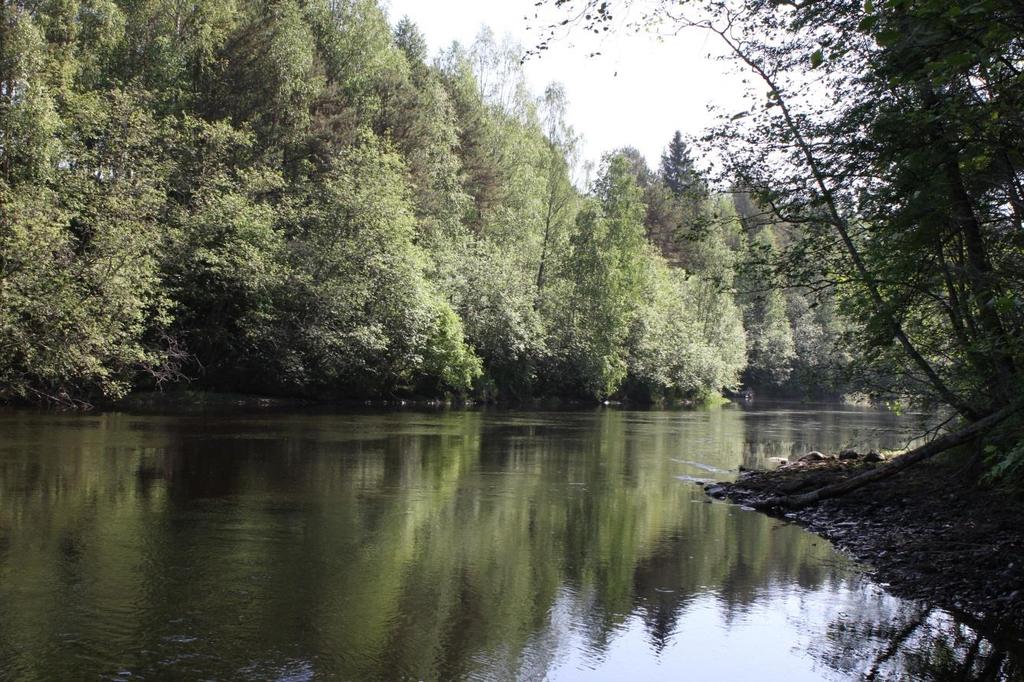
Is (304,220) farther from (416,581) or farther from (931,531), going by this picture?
(931,531)

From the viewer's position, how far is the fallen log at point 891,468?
13225 millimetres

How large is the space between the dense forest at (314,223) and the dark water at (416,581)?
18.3 ft

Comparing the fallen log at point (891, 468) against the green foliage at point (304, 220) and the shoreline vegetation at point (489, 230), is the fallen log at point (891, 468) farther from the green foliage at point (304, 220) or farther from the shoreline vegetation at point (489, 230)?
the green foliage at point (304, 220)

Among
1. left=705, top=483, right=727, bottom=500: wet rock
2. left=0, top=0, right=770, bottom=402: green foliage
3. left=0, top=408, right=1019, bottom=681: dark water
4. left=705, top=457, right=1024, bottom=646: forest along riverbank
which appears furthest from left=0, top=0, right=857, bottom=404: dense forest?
left=0, top=408, right=1019, bottom=681: dark water

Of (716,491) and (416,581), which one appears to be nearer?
(416,581)

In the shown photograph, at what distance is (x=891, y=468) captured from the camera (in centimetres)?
1510

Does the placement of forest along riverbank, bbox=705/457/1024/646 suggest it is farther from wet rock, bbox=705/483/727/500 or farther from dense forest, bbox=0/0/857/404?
dense forest, bbox=0/0/857/404

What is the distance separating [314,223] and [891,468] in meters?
33.4

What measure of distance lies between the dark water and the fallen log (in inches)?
41.6

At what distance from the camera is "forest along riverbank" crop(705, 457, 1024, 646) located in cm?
995

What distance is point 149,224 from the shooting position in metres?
34.7

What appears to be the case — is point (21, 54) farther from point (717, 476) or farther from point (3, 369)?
point (717, 476)

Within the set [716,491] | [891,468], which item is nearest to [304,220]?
[716,491]

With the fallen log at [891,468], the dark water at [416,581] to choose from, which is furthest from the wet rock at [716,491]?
the fallen log at [891,468]
